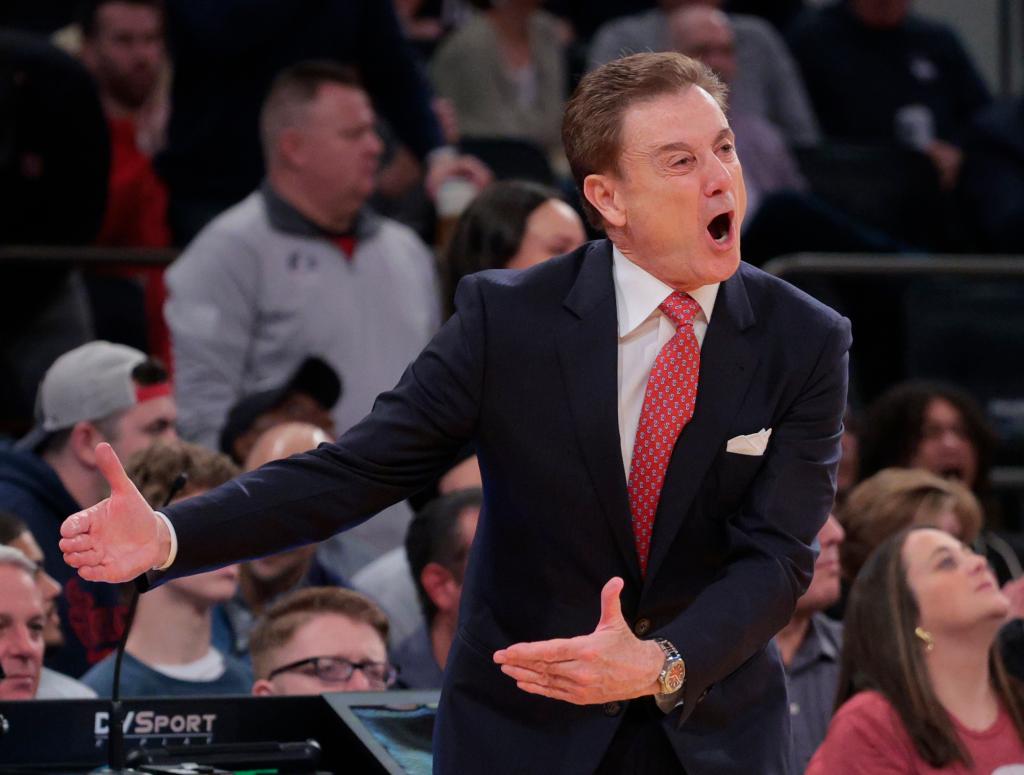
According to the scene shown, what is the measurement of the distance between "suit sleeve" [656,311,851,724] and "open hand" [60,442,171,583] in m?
0.62

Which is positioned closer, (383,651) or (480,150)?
(383,651)

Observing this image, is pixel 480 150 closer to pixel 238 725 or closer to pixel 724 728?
pixel 238 725

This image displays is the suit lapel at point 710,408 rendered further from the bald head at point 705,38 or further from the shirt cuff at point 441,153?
the bald head at point 705,38

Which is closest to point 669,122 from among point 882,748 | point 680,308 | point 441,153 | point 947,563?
point 680,308

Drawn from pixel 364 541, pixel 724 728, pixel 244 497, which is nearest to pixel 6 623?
pixel 244 497

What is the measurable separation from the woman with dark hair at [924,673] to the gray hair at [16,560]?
165 cm

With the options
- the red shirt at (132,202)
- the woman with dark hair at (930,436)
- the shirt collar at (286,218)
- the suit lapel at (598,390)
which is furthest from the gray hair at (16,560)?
the woman with dark hair at (930,436)

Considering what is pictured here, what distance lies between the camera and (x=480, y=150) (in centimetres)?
709

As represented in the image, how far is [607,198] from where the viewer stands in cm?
236

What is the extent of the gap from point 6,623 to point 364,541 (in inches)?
79.1

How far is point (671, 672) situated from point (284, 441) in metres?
2.69

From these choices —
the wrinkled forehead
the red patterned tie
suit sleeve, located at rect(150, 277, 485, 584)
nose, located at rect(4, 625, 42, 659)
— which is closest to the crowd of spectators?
nose, located at rect(4, 625, 42, 659)

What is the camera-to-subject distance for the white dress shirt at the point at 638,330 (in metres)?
2.29

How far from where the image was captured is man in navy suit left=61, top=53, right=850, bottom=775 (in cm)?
224
